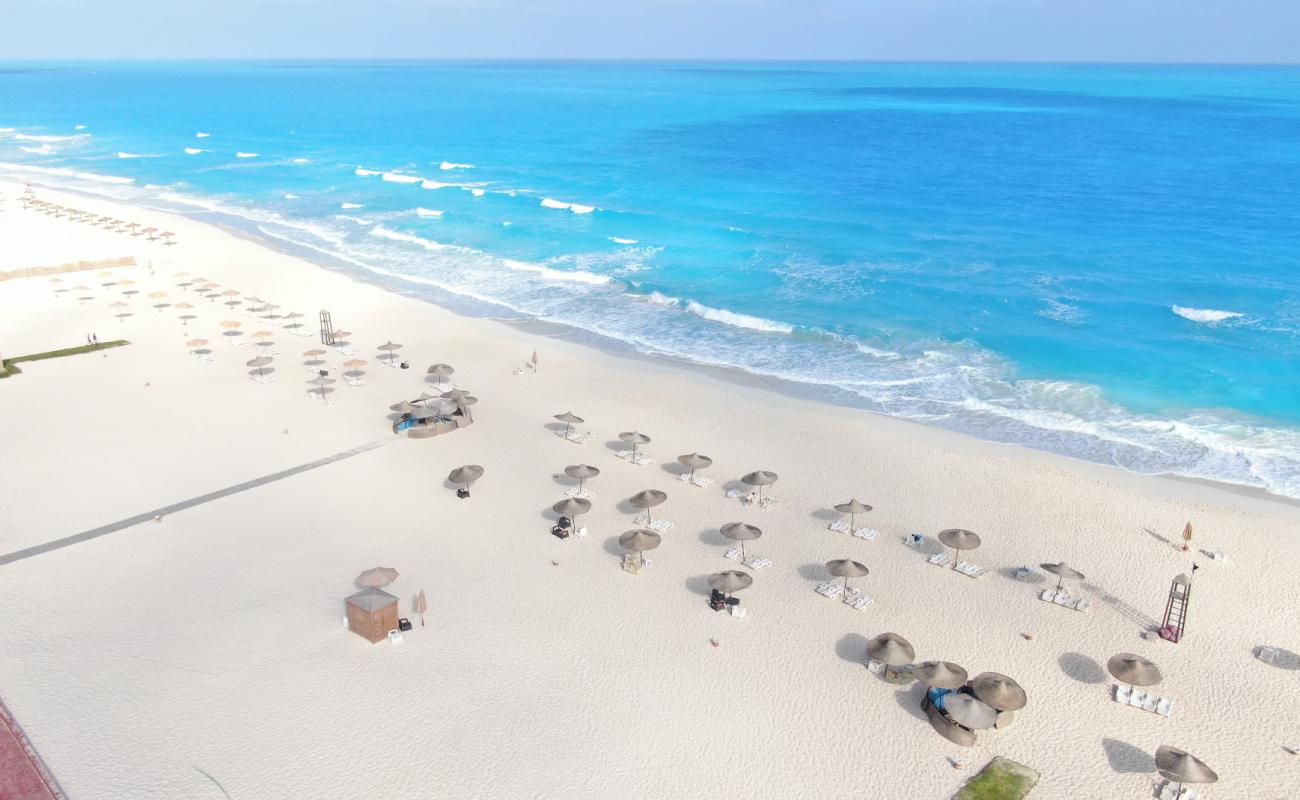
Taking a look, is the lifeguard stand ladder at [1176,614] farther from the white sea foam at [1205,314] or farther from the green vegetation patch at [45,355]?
the green vegetation patch at [45,355]

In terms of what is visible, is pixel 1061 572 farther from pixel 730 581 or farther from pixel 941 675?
pixel 730 581

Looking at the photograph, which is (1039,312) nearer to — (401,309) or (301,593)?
(401,309)

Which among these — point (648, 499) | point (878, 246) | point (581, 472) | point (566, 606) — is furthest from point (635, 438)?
point (878, 246)

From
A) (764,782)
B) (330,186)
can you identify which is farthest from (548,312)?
(330,186)

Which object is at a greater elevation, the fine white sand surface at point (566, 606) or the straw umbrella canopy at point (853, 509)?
the straw umbrella canopy at point (853, 509)

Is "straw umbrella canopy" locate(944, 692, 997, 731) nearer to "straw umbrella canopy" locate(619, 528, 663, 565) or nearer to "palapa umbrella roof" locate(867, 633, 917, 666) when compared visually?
"palapa umbrella roof" locate(867, 633, 917, 666)

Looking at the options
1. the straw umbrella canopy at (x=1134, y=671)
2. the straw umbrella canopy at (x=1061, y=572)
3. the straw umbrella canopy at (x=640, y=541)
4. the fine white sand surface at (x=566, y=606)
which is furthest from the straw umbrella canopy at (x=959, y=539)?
the straw umbrella canopy at (x=640, y=541)
